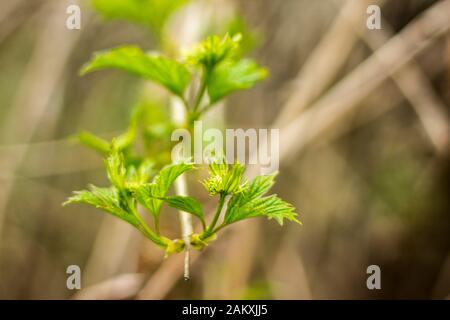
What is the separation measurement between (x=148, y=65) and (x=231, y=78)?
4.1 inches

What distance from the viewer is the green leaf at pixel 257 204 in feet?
1.54

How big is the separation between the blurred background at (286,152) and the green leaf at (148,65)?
1.09 feet

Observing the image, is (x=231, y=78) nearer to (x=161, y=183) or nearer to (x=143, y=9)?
(x=161, y=183)

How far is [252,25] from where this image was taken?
122cm

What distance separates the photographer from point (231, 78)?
60cm

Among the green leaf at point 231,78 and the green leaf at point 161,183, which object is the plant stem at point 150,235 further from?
the green leaf at point 231,78

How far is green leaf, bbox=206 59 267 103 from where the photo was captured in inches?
23.0

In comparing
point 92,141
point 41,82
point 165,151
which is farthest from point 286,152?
point 41,82

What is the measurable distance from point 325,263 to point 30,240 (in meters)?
0.97

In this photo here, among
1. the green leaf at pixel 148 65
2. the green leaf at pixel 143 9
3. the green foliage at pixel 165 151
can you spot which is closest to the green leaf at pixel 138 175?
the green foliage at pixel 165 151

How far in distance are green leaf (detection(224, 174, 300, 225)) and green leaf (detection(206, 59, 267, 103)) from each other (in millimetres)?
165

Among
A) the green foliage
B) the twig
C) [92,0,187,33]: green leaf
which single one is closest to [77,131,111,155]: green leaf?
the green foliage
